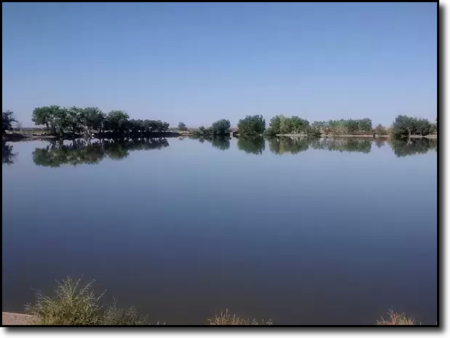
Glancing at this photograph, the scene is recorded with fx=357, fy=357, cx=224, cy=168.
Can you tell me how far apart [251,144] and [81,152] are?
49.5 feet

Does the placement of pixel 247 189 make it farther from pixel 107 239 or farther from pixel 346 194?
pixel 107 239

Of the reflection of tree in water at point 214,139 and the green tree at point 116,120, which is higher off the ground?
the green tree at point 116,120

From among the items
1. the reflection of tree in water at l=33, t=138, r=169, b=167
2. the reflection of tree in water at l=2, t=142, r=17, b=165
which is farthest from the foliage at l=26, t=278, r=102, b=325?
the reflection of tree in water at l=33, t=138, r=169, b=167

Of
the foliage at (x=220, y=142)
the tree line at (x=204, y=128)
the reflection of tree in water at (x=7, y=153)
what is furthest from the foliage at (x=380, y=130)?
the reflection of tree in water at (x=7, y=153)

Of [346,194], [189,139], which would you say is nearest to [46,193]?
[346,194]

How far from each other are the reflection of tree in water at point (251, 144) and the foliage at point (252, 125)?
919 mm

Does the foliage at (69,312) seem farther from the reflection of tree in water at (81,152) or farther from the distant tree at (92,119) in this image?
the distant tree at (92,119)

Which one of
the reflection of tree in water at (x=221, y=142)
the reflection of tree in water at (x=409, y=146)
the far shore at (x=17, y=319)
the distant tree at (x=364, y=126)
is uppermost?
the distant tree at (x=364, y=126)

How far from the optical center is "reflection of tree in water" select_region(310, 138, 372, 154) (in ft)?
86.9

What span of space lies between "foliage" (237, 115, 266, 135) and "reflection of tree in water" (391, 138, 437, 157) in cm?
1075

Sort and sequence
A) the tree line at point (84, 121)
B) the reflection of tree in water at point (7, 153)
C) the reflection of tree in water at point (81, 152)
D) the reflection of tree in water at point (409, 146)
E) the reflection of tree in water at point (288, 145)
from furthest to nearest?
1. the reflection of tree in water at point (288, 145)
2. the reflection of tree in water at point (409, 146)
3. the reflection of tree in water at point (81, 152)
4. the tree line at point (84, 121)
5. the reflection of tree in water at point (7, 153)

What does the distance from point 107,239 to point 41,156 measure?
1346 centimetres

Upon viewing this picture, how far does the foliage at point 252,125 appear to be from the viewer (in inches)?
1213
